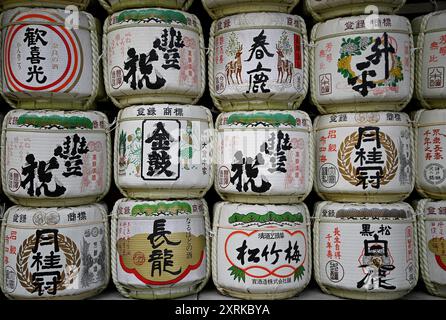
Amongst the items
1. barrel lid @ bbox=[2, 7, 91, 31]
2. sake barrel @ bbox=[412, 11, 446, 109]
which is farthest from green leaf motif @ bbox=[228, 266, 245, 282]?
barrel lid @ bbox=[2, 7, 91, 31]

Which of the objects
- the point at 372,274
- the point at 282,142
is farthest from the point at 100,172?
the point at 372,274

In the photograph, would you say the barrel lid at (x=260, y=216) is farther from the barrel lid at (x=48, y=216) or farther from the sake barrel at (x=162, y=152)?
the barrel lid at (x=48, y=216)

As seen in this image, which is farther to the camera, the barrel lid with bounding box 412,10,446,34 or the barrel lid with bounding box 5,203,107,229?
the barrel lid with bounding box 412,10,446,34

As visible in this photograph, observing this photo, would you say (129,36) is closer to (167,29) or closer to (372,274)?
(167,29)

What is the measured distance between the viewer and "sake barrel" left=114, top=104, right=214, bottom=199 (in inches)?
66.4

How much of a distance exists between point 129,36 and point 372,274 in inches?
47.7

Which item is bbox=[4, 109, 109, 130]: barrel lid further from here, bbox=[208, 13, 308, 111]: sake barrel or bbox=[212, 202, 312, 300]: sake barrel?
bbox=[212, 202, 312, 300]: sake barrel

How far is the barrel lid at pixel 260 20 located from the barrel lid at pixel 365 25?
13 centimetres

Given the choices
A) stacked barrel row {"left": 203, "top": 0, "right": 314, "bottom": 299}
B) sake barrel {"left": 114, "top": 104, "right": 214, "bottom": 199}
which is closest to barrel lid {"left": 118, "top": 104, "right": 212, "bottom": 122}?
sake barrel {"left": 114, "top": 104, "right": 214, "bottom": 199}

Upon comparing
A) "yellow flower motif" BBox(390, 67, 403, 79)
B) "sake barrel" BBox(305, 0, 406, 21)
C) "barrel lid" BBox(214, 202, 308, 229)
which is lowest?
Answer: "barrel lid" BBox(214, 202, 308, 229)

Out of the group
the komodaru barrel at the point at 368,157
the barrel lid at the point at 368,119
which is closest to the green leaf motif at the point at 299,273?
the komodaru barrel at the point at 368,157

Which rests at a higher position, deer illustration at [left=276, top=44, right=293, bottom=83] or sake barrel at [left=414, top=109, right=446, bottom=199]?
deer illustration at [left=276, top=44, right=293, bottom=83]

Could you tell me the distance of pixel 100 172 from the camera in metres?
1.78

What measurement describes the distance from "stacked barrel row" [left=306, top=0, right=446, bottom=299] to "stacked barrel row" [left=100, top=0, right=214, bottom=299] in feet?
1.49
